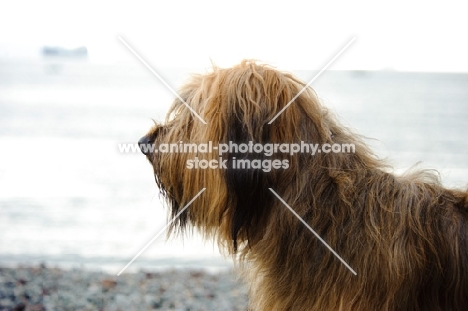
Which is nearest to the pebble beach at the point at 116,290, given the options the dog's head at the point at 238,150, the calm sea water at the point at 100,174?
the calm sea water at the point at 100,174

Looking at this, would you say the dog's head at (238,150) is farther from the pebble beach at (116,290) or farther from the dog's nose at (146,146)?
the pebble beach at (116,290)

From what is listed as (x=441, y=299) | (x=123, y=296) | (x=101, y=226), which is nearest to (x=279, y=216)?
(x=441, y=299)

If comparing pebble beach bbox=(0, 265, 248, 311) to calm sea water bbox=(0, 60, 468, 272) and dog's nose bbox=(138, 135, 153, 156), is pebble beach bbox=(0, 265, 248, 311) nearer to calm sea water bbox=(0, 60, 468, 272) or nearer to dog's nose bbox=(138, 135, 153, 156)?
calm sea water bbox=(0, 60, 468, 272)

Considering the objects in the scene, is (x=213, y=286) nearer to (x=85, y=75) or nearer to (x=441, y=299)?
(x=441, y=299)

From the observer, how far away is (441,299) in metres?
2.92

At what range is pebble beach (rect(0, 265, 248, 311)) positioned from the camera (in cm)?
727

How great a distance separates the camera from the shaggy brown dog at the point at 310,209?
2.92 metres

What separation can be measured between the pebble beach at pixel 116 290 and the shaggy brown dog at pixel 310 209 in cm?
385

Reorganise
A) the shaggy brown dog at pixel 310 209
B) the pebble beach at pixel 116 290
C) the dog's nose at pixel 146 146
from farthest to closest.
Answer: the pebble beach at pixel 116 290
the dog's nose at pixel 146 146
the shaggy brown dog at pixel 310 209

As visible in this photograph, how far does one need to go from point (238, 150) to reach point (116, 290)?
17.8 ft

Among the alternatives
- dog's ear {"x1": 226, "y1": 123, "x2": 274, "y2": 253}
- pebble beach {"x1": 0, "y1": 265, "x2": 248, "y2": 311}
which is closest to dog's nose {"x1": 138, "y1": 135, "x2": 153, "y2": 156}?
dog's ear {"x1": 226, "y1": 123, "x2": 274, "y2": 253}

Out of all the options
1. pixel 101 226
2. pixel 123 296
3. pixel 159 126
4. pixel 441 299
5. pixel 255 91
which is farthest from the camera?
pixel 101 226

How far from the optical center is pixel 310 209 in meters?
3.06

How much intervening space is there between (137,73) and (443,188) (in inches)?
4425
